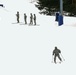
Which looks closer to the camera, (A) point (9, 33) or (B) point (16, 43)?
(B) point (16, 43)

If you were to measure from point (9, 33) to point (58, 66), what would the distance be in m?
10.9

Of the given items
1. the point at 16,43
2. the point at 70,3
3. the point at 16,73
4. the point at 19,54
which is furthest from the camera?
the point at 70,3

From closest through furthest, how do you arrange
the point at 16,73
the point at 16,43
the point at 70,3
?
the point at 16,73 → the point at 16,43 → the point at 70,3

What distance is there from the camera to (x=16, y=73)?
14094 millimetres

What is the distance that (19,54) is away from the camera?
17.8m

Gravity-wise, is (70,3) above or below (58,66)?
above

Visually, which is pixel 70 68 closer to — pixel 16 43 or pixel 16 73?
pixel 16 73

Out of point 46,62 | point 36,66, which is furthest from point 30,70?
point 46,62

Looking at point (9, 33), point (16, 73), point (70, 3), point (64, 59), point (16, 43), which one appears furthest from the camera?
point (70, 3)

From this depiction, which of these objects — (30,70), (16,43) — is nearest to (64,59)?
(30,70)

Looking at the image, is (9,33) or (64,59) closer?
(64,59)

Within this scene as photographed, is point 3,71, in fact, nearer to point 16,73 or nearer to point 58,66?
point 16,73

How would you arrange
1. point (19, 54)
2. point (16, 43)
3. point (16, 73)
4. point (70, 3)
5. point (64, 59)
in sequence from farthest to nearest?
point (70, 3) → point (16, 43) → point (19, 54) → point (64, 59) → point (16, 73)

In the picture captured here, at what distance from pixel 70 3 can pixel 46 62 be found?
28.5 meters
